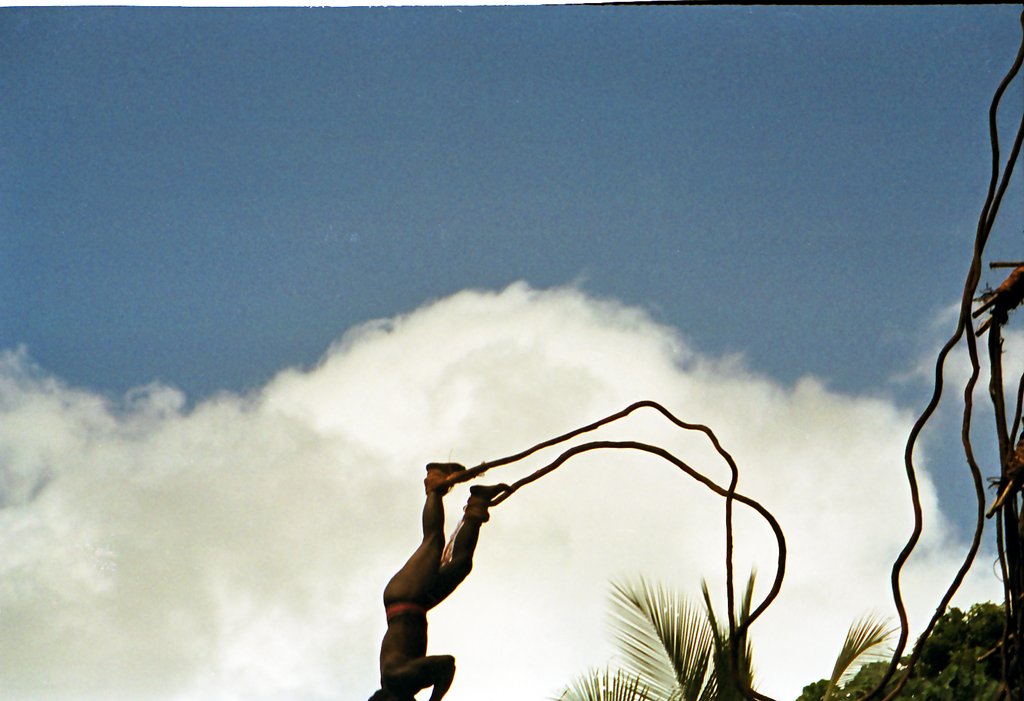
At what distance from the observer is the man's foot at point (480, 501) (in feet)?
8.33

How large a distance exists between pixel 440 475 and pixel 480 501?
0.10 metres

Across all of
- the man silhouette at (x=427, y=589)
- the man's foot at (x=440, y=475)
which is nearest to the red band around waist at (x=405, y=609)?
the man silhouette at (x=427, y=589)

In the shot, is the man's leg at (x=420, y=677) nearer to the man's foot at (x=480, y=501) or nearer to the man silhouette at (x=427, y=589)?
the man silhouette at (x=427, y=589)

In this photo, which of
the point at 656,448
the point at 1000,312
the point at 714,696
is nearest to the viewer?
the point at 656,448

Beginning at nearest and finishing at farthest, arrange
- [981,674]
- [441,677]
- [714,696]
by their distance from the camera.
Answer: [441,677] → [714,696] → [981,674]

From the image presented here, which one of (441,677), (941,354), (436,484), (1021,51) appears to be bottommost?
(441,677)

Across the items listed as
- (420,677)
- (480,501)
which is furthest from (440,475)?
(420,677)

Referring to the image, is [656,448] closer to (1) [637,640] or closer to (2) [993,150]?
(2) [993,150]

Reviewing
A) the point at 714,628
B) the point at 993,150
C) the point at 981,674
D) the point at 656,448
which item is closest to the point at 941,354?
the point at 993,150

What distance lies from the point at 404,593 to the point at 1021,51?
1.81 meters

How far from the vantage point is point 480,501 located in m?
2.54

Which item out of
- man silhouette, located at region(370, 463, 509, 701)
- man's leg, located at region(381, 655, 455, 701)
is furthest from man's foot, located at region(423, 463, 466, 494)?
man's leg, located at region(381, 655, 455, 701)

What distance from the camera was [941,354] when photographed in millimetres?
2812

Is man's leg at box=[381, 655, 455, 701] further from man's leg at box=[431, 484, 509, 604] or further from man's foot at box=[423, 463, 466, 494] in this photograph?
man's foot at box=[423, 463, 466, 494]
